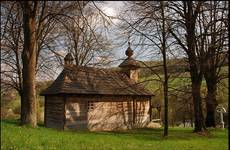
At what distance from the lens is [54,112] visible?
2838 cm

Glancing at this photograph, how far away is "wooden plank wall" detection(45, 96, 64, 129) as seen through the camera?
2714 centimetres

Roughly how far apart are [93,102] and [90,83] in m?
1.94

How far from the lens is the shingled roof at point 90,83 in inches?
1094

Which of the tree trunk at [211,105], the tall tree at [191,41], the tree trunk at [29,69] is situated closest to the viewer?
the tree trunk at [29,69]

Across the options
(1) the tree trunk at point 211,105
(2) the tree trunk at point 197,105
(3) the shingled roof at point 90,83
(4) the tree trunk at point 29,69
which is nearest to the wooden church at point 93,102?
(3) the shingled roof at point 90,83

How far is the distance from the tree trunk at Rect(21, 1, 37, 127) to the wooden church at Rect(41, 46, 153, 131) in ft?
28.4

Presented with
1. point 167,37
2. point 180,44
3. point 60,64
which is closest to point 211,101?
point 180,44

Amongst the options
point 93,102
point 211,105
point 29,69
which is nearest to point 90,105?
point 93,102

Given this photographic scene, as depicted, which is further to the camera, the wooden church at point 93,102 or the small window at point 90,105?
the small window at point 90,105

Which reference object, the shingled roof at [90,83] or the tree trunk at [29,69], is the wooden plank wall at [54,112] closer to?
the shingled roof at [90,83]

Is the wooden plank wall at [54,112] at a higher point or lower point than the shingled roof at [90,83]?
lower

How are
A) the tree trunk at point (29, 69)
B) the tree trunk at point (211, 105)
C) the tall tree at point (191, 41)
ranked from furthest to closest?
the tree trunk at point (211, 105)
the tall tree at point (191, 41)
the tree trunk at point (29, 69)

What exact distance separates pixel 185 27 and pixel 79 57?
20.9m

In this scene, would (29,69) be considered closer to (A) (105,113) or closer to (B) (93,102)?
(B) (93,102)
